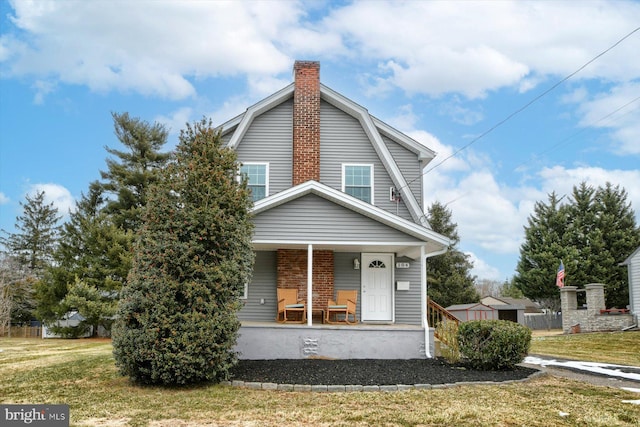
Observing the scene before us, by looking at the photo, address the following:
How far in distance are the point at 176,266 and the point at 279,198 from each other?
12.6ft

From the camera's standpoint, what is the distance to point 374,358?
1282 cm

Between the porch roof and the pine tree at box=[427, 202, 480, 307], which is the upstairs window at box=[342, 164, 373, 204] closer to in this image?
the porch roof

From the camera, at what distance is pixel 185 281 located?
32.4 feet

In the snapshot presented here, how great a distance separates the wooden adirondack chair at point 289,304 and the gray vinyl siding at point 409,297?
2.89 metres

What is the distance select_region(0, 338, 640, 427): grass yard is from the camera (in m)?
7.42

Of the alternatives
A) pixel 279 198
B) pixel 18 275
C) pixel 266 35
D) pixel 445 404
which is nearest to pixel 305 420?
pixel 445 404

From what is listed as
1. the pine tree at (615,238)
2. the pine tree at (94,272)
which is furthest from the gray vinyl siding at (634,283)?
the pine tree at (94,272)

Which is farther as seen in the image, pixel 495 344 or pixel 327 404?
pixel 495 344

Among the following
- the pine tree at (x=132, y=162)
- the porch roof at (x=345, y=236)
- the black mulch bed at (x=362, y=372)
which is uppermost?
the pine tree at (x=132, y=162)

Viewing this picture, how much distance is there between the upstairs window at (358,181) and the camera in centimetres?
1605

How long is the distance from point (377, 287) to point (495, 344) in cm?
447

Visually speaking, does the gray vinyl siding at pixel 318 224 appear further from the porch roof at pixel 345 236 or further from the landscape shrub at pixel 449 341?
the landscape shrub at pixel 449 341

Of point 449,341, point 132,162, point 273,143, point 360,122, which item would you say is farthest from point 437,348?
point 132,162

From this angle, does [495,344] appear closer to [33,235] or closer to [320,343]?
[320,343]
